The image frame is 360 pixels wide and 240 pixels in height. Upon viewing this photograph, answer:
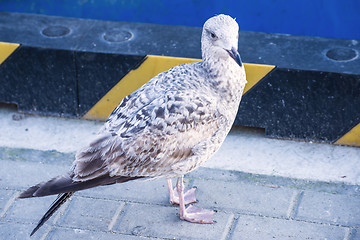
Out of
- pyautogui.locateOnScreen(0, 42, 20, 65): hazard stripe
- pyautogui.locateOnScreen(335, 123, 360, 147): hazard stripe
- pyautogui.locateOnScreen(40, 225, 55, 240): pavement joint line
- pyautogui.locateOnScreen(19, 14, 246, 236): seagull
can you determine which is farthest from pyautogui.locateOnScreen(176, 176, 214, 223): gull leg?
pyautogui.locateOnScreen(0, 42, 20, 65): hazard stripe

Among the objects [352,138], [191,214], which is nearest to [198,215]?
[191,214]

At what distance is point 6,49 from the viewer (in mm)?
5754

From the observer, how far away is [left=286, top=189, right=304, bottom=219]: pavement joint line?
479cm

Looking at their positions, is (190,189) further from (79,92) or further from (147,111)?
(79,92)

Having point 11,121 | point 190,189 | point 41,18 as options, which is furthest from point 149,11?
point 190,189

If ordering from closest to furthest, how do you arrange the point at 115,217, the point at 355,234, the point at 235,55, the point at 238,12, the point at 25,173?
the point at 235,55
the point at 355,234
the point at 115,217
the point at 25,173
the point at 238,12

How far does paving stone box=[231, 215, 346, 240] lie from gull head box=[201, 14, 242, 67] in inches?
48.3

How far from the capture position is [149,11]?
6863 mm

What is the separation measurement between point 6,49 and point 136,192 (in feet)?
6.01

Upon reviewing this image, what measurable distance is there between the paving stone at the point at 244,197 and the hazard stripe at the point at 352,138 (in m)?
0.84

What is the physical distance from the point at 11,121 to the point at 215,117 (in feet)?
7.89

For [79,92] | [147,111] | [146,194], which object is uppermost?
[147,111]

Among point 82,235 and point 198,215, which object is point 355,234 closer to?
point 198,215

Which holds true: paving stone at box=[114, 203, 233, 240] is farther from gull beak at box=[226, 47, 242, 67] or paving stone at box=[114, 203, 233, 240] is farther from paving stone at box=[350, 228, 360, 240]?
gull beak at box=[226, 47, 242, 67]
